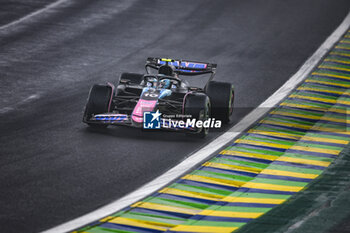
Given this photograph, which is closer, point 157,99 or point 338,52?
point 157,99

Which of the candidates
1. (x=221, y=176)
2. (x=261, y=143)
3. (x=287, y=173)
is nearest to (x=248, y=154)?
(x=261, y=143)

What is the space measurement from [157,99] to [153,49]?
8.82 m

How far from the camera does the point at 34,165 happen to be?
13.0 m

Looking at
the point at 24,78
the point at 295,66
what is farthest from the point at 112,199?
the point at 295,66

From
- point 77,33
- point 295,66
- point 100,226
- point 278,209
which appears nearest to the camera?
point 100,226

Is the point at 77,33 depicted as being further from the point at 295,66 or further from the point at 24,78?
the point at 295,66

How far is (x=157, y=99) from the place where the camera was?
15562mm

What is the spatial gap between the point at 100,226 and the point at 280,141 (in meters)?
6.07

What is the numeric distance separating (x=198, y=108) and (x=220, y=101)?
135 cm

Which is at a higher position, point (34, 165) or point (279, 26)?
point (279, 26)

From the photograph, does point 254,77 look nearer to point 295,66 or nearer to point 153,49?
point 295,66

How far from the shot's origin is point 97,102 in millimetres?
15445

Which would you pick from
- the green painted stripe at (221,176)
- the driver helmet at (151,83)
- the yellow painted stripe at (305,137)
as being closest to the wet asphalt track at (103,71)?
the green painted stripe at (221,176)

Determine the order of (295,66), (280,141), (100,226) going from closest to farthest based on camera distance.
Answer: (100,226) → (280,141) → (295,66)
